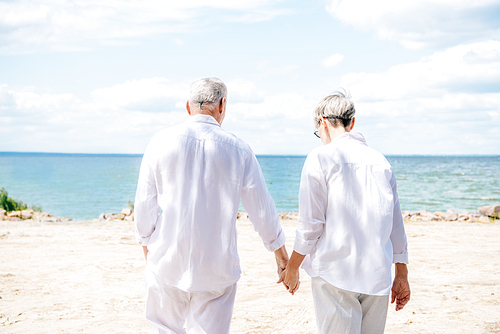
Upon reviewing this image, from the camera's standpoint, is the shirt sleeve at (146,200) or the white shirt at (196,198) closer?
the white shirt at (196,198)

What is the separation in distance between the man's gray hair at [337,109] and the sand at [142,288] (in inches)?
103

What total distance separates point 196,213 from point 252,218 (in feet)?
1.56

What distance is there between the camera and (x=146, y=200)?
8.55ft

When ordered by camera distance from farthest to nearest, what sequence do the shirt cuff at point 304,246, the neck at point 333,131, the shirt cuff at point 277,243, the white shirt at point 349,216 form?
the shirt cuff at point 277,243, the neck at point 333,131, the shirt cuff at point 304,246, the white shirt at point 349,216

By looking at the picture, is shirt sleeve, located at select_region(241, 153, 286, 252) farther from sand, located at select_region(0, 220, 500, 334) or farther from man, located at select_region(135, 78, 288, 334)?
sand, located at select_region(0, 220, 500, 334)

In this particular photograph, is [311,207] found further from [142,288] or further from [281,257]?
[142,288]

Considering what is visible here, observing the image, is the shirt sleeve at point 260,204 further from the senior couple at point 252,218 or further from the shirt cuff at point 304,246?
the shirt cuff at point 304,246

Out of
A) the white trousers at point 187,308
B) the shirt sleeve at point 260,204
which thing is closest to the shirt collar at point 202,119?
the shirt sleeve at point 260,204

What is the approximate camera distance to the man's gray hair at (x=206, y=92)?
2680 millimetres

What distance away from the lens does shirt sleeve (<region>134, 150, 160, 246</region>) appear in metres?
2.58

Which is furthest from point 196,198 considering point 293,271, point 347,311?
point 347,311

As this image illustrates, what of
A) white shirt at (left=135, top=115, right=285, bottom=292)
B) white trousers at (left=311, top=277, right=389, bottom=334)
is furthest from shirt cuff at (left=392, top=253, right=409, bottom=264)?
white shirt at (left=135, top=115, right=285, bottom=292)

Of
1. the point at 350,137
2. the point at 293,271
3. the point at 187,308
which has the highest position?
the point at 350,137

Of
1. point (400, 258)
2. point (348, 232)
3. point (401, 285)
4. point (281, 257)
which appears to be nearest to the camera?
point (348, 232)
